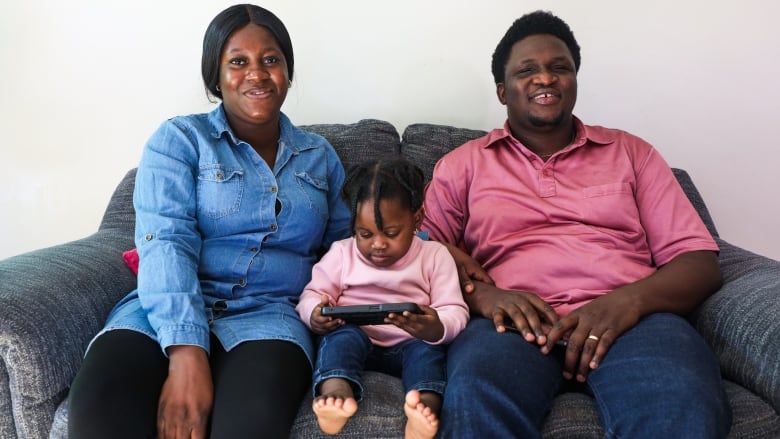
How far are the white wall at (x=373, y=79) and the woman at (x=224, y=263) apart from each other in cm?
57

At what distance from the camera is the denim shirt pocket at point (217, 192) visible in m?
1.38

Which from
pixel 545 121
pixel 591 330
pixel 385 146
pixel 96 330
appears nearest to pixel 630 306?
pixel 591 330

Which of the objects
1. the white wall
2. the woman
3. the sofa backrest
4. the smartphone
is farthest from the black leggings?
the white wall

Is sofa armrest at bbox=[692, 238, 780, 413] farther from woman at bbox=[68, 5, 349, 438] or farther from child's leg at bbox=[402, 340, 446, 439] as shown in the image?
woman at bbox=[68, 5, 349, 438]

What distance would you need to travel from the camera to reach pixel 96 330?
4.31 ft

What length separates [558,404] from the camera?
1.18 m

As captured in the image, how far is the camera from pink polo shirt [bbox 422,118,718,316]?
1424 mm

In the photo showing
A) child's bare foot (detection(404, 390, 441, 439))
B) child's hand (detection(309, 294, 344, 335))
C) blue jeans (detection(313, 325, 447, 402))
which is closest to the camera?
child's bare foot (detection(404, 390, 441, 439))

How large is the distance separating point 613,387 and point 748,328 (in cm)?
33

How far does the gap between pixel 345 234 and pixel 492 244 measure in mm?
361

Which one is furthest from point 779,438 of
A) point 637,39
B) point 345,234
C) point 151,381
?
point 637,39

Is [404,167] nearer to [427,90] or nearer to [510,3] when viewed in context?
[427,90]

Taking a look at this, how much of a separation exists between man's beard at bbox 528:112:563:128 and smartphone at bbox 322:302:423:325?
599 mm

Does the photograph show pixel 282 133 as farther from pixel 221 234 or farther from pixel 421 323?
pixel 421 323
